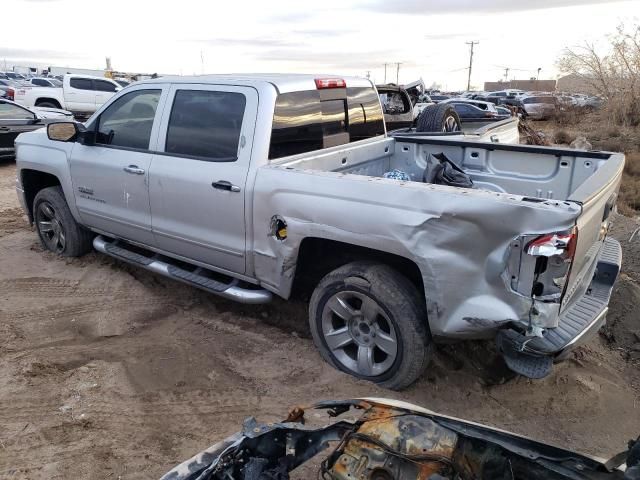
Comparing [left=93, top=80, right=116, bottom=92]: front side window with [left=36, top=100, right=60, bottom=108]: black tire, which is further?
[left=93, top=80, right=116, bottom=92]: front side window

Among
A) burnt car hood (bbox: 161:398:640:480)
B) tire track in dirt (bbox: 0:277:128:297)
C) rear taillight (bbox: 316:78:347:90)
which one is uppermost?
rear taillight (bbox: 316:78:347:90)

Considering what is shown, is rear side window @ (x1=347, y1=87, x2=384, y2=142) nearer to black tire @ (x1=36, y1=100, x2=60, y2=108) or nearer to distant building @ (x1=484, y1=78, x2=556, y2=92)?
black tire @ (x1=36, y1=100, x2=60, y2=108)

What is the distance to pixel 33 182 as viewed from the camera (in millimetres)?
6074

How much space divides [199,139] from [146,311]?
5.35 feet

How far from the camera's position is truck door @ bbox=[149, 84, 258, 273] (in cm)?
389

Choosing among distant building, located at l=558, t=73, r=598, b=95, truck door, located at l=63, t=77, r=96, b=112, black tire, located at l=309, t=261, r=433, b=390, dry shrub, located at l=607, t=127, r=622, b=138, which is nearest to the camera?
black tire, located at l=309, t=261, r=433, b=390

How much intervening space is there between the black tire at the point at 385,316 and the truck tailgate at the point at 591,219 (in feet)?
2.76

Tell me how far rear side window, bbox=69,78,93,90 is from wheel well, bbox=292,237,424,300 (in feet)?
65.1

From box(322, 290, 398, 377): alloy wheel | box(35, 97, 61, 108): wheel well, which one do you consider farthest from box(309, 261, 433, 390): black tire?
box(35, 97, 61, 108): wheel well

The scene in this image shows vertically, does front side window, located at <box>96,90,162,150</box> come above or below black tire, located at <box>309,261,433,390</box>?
above

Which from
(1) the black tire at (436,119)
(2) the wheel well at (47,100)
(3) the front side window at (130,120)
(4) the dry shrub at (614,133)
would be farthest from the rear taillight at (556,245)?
(2) the wheel well at (47,100)

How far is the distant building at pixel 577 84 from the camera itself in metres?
23.9

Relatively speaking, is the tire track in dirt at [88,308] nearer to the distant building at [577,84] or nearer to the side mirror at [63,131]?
the side mirror at [63,131]

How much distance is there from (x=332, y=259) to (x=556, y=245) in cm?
162
